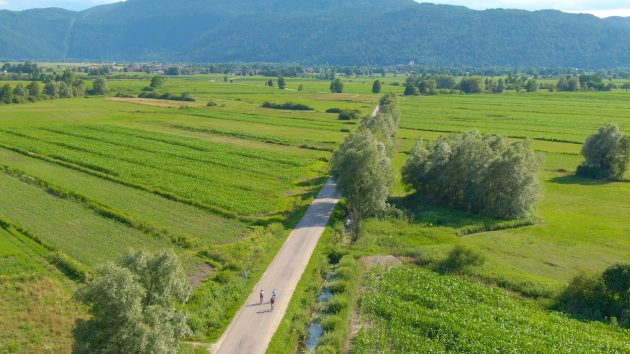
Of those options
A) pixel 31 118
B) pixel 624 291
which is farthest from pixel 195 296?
pixel 31 118

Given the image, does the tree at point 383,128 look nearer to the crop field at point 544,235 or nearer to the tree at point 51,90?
the crop field at point 544,235

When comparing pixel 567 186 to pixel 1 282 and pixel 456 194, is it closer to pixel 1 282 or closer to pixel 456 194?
pixel 456 194

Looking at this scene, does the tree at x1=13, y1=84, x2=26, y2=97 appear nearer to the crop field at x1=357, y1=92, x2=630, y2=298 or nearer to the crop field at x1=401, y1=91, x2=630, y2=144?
the crop field at x1=401, y1=91, x2=630, y2=144

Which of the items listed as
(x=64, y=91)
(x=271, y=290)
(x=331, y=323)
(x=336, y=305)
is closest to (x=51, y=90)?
(x=64, y=91)

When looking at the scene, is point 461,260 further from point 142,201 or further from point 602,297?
point 142,201

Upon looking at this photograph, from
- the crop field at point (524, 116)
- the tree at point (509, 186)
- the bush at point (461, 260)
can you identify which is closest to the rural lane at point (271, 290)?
the bush at point (461, 260)

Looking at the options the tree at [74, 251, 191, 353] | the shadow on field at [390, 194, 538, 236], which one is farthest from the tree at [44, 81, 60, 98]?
the tree at [74, 251, 191, 353]
